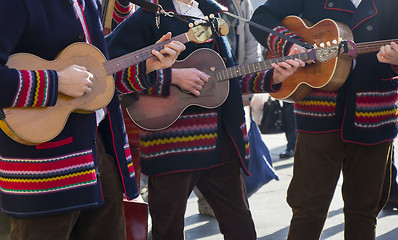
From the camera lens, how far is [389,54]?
2434mm

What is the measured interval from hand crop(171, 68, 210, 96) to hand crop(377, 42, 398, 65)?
0.86 meters

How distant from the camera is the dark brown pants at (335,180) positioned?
2646mm

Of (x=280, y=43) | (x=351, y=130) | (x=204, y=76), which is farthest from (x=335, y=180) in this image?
(x=204, y=76)

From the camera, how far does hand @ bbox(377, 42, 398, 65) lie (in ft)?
7.97

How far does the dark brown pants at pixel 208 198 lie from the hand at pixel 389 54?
2.76 feet

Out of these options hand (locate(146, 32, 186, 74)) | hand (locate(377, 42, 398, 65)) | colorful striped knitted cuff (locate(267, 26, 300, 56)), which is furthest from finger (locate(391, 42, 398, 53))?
hand (locate(146, 32, 186, 74))

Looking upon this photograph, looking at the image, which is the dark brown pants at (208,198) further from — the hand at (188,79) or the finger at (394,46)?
the finger at (394,46)

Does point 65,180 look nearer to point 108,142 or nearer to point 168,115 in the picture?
point 108,142

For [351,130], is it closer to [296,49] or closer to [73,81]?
[296,49]

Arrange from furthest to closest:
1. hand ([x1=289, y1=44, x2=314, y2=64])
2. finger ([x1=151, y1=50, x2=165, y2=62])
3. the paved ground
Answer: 1. the paved ground
2. hand ([x1=289, y1=44, x2=314, y2=64])
3. finger ([x1=151, y1=50, x2=165, y2=62])

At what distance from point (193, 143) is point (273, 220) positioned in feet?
6.13

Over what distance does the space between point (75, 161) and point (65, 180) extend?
0.24 feet

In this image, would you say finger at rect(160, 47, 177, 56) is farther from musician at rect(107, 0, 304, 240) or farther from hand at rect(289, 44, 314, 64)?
hand at rect(289, 44, 314, 64)

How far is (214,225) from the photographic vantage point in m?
4.02
